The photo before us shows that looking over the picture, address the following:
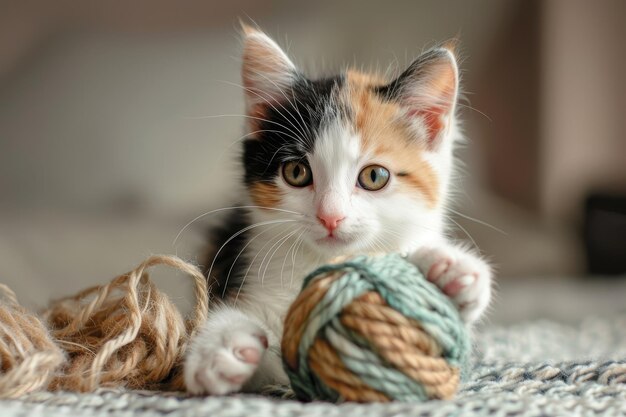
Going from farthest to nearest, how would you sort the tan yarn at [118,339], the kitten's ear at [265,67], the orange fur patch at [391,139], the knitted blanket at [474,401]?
the kitten's ear at [265,67] → the orange fur patch at [391,139] → the tan yarn at [118,339] → the knitted blanket at [474,401]

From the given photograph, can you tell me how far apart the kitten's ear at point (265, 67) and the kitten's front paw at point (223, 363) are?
20.8 inches

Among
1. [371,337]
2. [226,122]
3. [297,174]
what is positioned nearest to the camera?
[371,337]

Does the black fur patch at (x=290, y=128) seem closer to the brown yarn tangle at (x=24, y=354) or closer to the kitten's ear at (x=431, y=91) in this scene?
the kitten's ear at (x=431, y=91)

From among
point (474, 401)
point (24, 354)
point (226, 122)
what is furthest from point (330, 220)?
point (226, 122)

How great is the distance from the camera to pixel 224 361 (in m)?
0.80

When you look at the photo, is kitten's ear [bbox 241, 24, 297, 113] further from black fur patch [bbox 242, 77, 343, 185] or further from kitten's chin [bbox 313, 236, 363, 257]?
kitten's chin [bbox 313, 236, 363, 257]

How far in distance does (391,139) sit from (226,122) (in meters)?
1.90

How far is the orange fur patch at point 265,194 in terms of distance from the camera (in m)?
1.12

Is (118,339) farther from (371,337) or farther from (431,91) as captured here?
(431,91)

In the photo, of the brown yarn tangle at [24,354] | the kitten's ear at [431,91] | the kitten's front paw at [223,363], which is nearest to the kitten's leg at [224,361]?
the kitten's front paw at [223,363]

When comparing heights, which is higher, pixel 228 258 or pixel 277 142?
pixel 277 142

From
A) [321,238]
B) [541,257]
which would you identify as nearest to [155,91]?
[541,257]

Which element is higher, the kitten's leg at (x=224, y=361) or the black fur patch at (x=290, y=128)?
the black fur patch at (x=290, y=128)

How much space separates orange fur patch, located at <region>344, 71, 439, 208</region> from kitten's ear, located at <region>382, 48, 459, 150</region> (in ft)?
0.10
